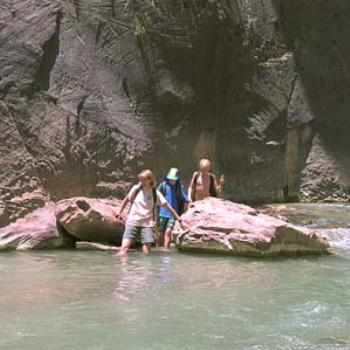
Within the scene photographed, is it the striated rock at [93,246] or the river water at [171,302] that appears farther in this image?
the striated rock at [93,246]

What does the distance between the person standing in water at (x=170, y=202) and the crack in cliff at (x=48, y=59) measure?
3039 mm

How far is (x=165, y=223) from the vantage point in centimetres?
1089

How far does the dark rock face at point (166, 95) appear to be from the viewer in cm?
1224

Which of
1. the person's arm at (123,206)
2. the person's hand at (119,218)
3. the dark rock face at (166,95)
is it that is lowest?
the person's hand at (119,218)

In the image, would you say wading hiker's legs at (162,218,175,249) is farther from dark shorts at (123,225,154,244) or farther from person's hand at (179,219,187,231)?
dark shorts at (123,225,154,244)

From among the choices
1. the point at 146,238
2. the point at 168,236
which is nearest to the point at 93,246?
the point at 146,238

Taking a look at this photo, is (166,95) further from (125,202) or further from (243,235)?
(243,235)

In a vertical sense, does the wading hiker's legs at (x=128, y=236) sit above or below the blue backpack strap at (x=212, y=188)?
below

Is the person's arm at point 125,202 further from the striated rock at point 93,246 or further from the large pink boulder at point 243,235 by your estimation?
the large pink boulder at point 243,235

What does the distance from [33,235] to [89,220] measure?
847 mm

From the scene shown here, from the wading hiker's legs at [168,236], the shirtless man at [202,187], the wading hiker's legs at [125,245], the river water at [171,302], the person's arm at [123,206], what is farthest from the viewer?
the shirtless man at [202,187]

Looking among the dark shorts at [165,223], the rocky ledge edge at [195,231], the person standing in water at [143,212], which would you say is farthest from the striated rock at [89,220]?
the dark shorts at [165,223]

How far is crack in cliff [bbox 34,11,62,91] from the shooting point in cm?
1249

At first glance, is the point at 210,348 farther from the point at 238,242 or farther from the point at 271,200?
the point at 271,200
